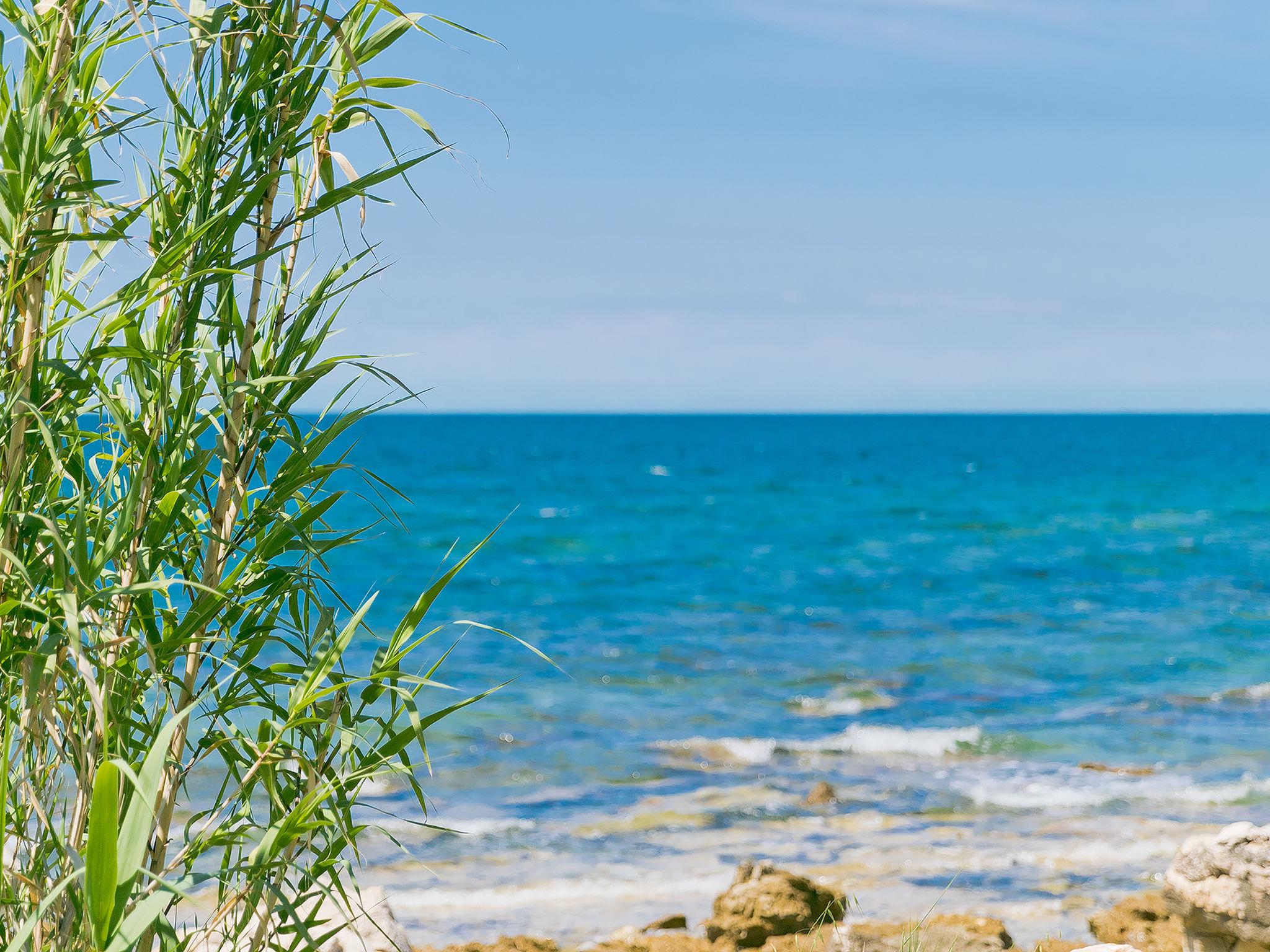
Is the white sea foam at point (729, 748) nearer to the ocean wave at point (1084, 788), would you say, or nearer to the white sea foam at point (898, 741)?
the white sea foam at point (898, 741)

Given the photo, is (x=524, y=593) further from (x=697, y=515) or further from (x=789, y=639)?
(x=697, y=515)

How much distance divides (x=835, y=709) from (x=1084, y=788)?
9.54 feet

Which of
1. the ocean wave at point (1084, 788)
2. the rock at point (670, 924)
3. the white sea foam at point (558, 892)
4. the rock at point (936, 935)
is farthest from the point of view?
the ocean wave at point (1084, 788)

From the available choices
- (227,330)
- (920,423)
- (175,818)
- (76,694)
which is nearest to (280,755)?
(76,694)

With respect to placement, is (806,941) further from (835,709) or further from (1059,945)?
(835,709)

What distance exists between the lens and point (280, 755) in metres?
2.25

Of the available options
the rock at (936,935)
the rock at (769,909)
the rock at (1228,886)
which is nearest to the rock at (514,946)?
the rock at (769,909)

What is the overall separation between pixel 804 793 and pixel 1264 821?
301 cm

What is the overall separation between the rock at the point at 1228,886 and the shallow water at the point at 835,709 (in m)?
1.54

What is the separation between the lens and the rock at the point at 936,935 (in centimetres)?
436

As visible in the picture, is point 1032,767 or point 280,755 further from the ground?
point 280,755

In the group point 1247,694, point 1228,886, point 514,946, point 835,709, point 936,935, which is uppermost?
point 1228,886

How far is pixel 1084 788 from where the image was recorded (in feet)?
27.2

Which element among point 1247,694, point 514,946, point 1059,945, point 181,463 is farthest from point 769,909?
point 1247,694
